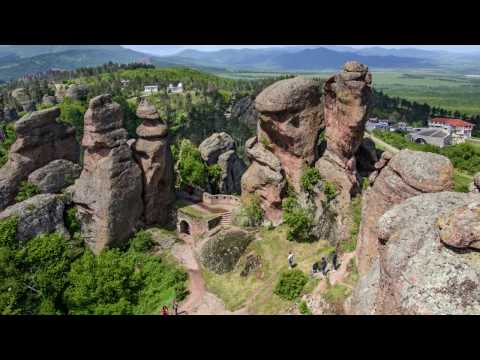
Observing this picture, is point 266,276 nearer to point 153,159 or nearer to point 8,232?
point 153,159

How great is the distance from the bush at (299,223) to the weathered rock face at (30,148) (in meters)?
26.3

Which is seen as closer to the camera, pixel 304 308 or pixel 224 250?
pixel 304 308

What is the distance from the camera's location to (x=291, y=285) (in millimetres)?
25406

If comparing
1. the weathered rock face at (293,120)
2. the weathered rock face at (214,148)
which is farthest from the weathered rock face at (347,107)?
the weathered rock face at (214,148)

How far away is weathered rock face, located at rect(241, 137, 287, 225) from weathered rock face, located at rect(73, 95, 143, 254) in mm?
11015

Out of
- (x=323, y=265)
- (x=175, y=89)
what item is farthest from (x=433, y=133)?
(x=323, y=265)

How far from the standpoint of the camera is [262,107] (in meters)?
34.2

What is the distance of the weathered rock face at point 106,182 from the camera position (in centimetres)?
3394

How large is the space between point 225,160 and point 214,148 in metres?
3.08

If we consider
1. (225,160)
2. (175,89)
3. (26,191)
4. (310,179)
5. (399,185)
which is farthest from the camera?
(175,89)

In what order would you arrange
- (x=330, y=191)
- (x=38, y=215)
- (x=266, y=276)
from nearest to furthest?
(x=266, y=276), (x=330, y=191), (x=38, y=215)

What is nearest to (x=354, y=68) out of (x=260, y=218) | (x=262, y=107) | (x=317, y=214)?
(x=262, y=107)

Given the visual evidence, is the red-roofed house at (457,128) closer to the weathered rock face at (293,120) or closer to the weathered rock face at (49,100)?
the weathered rock face at (293,120)

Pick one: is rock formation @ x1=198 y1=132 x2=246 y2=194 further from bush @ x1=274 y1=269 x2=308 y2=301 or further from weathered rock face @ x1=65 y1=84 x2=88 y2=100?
weathered rock face @ x1=65 y1=84 x2=88 y2=100
